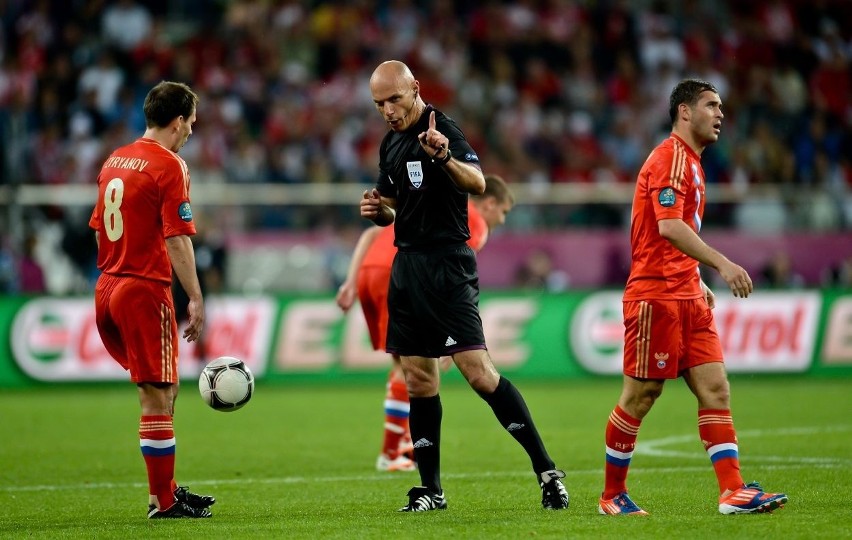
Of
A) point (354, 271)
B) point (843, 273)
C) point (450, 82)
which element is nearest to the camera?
point (354, 271)

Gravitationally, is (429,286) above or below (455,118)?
below

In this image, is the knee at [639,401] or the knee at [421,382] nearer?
the knee at [639,401]

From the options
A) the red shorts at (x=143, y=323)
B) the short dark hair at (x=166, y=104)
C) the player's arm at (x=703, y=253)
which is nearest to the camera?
the player's arm at (x=703, y=253)

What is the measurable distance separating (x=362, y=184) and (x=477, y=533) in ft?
44.0

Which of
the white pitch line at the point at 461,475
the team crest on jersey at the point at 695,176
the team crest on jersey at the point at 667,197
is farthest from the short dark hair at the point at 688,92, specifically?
the white pitch line at the point at 461,475

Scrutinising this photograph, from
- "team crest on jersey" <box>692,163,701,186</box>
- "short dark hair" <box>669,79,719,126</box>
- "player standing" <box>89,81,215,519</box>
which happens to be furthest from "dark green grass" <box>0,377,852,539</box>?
"short dark hair" <box>669,79,719,126</box>

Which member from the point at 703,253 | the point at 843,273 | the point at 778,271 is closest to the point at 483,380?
the point at 703,253

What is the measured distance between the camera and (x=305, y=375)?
59.9 feet

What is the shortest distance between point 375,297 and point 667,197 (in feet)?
12.2

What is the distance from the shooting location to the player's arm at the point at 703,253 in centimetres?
668

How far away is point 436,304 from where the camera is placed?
7.41m

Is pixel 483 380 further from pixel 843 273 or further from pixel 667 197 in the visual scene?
pixel 843 273

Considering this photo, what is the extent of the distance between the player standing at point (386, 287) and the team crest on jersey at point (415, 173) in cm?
220

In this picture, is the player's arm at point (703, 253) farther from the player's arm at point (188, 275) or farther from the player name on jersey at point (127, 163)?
the player name on jersey at point (127, 163)
